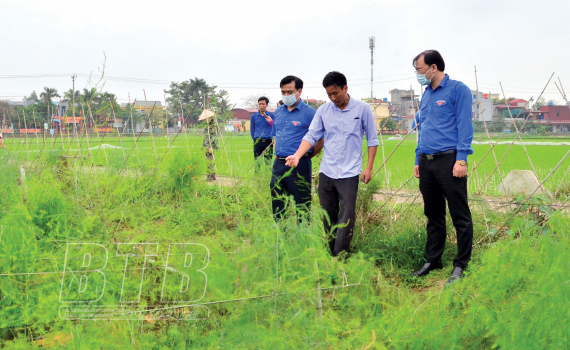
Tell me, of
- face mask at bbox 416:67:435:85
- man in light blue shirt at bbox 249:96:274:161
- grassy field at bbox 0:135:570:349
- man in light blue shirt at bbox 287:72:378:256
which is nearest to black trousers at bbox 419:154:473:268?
grassy field at bbox 0:135:570:349

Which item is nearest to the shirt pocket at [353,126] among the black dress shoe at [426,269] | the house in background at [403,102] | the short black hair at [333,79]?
the short black hair at [333,79]

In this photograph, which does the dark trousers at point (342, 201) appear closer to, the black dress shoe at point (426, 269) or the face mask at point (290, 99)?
the black dress shoe at point (426, 269)

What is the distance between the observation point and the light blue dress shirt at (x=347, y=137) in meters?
3.30

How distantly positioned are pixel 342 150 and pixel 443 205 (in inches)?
33.4

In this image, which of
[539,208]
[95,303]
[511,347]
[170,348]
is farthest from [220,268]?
[539,208]

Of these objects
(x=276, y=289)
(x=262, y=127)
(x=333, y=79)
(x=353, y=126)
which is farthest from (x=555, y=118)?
(x=276, y=289)

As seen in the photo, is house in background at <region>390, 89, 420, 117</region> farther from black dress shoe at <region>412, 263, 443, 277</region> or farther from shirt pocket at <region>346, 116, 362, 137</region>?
black dress shoe at <region>412, 263, 443, 277</region>

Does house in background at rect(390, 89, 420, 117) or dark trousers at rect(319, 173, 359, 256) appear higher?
house in background at rect(390, 89, 420, 117)

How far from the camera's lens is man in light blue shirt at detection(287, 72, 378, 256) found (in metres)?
3.26

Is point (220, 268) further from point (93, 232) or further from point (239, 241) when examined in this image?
point (93, 232)

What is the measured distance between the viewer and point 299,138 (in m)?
3.83

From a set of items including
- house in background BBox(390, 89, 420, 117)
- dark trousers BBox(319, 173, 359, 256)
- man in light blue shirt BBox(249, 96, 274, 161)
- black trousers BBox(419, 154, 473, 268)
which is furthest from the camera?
house in background BBox(390, 89, 420, 117)

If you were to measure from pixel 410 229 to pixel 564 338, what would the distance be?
2.11m

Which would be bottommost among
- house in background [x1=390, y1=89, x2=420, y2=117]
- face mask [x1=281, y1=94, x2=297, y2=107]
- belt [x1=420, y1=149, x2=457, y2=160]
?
belt [x1=420, y1=149, x2=457, y2=160]
